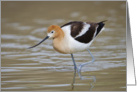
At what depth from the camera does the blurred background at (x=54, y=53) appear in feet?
20.9

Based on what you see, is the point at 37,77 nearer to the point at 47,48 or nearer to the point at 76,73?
the point at 76,73

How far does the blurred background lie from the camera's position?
6.38 meters

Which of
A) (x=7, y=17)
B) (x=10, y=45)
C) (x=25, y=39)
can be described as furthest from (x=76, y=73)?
(x=7, y=17)

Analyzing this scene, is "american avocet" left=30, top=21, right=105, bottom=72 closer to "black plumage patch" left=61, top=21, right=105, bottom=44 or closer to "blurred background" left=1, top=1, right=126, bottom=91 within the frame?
"black plumage patch" left=61, top=21, right=105, bottom=44

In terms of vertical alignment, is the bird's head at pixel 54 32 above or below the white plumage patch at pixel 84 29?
below

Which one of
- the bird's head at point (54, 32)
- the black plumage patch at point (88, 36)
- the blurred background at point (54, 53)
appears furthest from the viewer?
the black plumage patch at point (88, 36)

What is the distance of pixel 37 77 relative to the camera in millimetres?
6730

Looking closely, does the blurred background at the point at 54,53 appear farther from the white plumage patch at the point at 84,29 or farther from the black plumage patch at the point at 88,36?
the white plumage patch at the point at 84,29

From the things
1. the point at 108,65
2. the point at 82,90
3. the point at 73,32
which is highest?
the point at 73,32

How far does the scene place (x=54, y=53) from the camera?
840 centimetres

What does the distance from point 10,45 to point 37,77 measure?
295 centimetres

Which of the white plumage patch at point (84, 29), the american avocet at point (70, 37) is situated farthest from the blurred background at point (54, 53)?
the white plumage patch at point (84, 29)

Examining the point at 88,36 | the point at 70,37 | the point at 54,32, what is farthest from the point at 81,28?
the point at 54,32

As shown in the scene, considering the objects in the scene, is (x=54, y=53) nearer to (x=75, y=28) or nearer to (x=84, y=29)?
(x=84, y=29)
